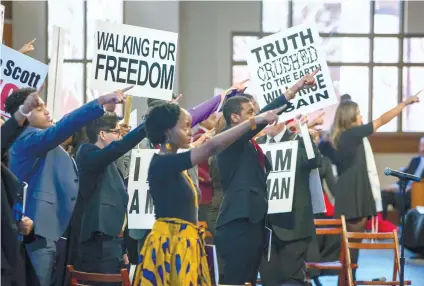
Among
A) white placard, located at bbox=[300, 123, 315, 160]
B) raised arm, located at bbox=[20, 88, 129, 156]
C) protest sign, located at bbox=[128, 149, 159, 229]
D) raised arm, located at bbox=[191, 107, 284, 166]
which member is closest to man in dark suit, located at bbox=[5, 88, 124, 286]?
raised arm, located at bbox=[20, 88, 129, 156]

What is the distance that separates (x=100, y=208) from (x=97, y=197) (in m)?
0.07

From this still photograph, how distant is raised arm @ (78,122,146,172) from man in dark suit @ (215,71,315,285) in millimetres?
623

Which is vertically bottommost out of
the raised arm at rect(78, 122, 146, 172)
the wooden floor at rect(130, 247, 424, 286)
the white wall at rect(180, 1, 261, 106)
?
the wooden floor at rect(130, 247, 424, 286)

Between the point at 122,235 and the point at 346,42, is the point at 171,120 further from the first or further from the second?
the point at 346,42

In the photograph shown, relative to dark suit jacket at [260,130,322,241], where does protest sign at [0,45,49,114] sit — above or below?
above

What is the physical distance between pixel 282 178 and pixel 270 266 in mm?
675

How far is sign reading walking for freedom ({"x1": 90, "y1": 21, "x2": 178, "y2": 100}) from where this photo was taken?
20.0 ft

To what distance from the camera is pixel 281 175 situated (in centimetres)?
646

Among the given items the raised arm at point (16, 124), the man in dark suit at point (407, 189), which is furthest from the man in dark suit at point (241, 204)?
the man in dark suit at point (407, 189)

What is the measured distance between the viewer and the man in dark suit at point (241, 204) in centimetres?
516

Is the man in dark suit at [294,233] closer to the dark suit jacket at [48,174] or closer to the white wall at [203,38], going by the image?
the dark suit jacket at [48,174]

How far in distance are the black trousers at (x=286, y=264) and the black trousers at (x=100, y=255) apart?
1534mm

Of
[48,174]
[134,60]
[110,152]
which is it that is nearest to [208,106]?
[134,60]

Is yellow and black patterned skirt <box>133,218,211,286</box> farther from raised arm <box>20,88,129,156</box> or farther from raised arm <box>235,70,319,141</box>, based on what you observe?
raised arm <box>235,70,319,141</box>
